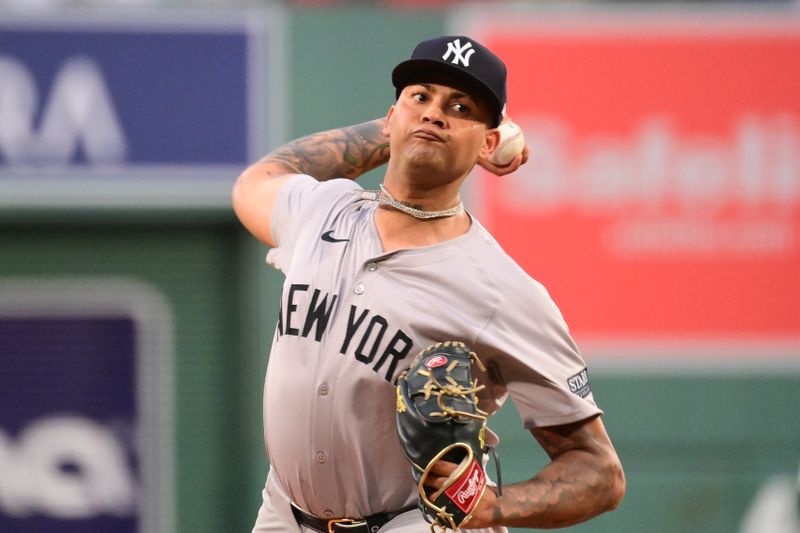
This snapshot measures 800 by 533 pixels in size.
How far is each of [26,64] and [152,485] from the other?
2449 millimetres

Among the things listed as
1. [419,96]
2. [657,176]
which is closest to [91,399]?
[657,176]

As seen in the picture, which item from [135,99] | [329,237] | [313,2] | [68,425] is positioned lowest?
[68,425]

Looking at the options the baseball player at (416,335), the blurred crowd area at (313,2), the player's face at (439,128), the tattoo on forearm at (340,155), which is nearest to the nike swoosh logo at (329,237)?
the baseball player at (416,335)

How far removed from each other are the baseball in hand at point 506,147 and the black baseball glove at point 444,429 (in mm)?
718

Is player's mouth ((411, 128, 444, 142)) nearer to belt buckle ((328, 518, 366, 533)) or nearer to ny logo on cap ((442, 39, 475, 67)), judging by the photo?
ny logo on cap ((442, 39, 475, 67))

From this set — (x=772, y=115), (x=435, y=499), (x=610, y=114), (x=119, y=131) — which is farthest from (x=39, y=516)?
(x=435, y=499)

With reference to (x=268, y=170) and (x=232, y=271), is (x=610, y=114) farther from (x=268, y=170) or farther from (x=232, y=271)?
(x=268, y=170)

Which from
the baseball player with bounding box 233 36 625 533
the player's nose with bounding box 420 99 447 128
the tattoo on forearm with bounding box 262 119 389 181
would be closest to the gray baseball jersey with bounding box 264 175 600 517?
the baseball player with bounding box 233 36 625 533

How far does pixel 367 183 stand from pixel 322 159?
3.50 meters

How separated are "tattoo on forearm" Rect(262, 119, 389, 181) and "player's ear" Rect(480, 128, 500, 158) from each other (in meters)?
0.65

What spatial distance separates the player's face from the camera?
3.57 meters

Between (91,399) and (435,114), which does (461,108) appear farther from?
(91,399)

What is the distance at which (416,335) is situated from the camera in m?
3.57

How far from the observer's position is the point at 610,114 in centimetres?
807
